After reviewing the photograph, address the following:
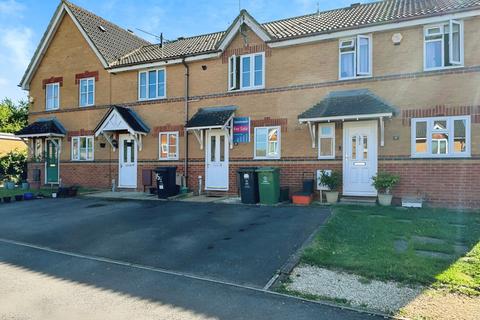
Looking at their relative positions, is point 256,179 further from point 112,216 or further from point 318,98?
point 112,216

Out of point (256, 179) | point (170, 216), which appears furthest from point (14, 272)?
point (256, 179)

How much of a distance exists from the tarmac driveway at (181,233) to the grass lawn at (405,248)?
0.69m

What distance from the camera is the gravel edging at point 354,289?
4.79 meters

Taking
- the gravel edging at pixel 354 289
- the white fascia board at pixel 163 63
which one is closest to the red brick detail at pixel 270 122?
the white fascia board at pixel 163 63

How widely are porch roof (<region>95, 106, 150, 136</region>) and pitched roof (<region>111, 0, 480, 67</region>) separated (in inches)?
98.5

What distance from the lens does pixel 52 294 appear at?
5.30 meters

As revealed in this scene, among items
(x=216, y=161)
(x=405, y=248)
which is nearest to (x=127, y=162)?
(x=216, y=161)

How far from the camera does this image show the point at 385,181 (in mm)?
12227

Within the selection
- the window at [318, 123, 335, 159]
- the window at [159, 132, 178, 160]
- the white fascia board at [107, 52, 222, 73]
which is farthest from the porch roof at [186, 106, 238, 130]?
the window at [318, 123, 335, 159]

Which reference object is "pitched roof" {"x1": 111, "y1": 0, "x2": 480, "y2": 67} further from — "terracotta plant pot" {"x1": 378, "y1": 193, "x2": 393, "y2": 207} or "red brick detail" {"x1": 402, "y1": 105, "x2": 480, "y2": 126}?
"terracotta plant pot" {"x1": 378, "y1": 193, "x2": 393, "y2": 207}

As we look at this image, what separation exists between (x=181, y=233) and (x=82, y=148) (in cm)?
1308

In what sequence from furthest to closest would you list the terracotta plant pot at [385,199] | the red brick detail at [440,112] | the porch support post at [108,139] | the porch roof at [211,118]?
1. the porch support post at [108,139]
2. the porch roof at [211,118]
3. the terracotta plant pot at [385,199]
4. the red brick detail at [440,112]

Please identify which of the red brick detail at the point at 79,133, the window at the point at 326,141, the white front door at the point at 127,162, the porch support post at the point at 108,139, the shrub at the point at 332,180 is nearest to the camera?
the shrub at the point at 332,180

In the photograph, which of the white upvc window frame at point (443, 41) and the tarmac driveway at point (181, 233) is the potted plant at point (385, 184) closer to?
the tarmac driveway at point (181, 233)
